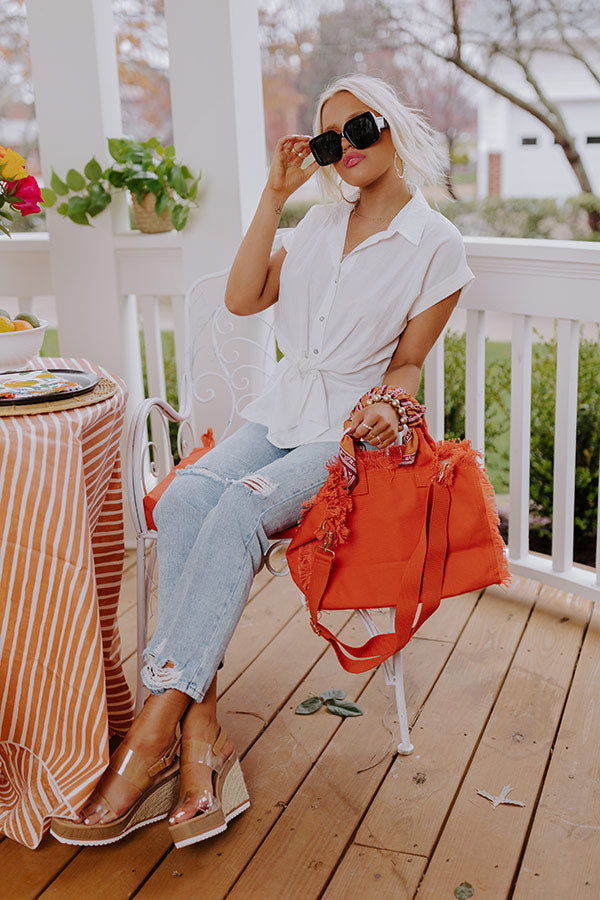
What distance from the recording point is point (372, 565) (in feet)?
5.98

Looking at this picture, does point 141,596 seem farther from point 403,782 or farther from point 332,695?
point 403,782

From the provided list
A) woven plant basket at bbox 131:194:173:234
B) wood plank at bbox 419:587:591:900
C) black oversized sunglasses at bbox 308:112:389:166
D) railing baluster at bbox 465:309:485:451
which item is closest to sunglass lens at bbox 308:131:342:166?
black oversized sunglasses at bbox 308:112:389:166

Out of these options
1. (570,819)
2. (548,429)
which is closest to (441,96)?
(548,429)

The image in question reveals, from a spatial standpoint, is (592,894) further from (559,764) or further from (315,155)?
(315,155)

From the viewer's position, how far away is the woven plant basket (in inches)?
107

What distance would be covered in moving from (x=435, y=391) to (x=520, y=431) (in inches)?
10.8

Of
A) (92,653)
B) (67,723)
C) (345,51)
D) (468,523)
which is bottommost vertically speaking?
(67,723)

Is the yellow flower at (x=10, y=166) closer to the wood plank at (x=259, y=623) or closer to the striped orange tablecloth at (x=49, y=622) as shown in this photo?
the striped orange tablecloth at (x=49, y=622)

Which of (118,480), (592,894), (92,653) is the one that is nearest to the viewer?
(592,894)

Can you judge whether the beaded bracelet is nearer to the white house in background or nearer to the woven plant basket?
the woven plant basket

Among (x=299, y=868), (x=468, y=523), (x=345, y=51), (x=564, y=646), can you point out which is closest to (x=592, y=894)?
(x=299, y=868)

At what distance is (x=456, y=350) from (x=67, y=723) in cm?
218

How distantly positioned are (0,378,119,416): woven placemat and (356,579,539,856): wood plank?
96cm

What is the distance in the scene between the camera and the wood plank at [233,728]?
1661 millimetres
